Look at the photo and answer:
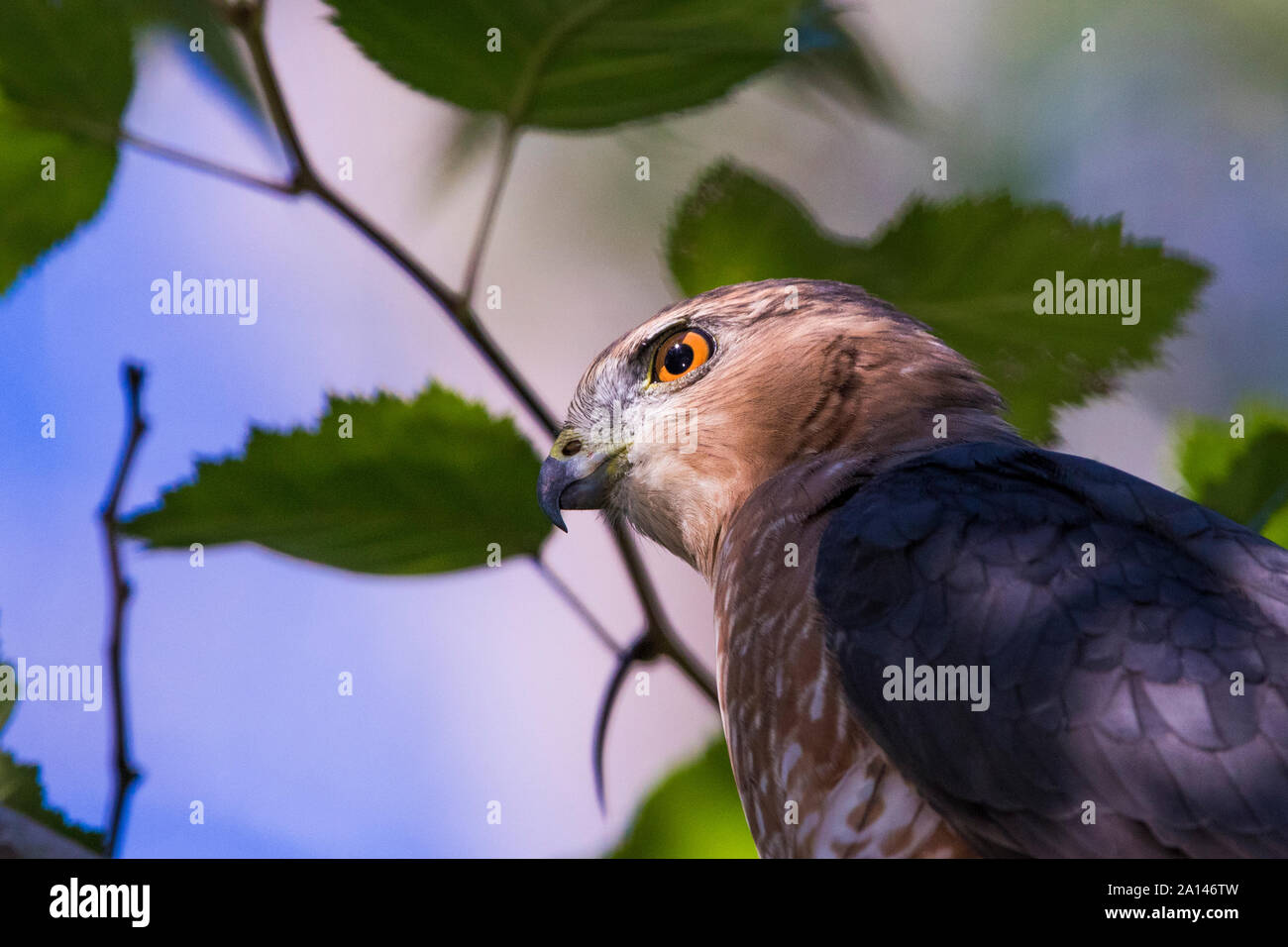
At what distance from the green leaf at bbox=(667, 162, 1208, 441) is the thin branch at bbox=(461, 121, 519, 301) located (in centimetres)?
33

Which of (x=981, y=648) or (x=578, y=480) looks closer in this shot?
(x=981, y=648)

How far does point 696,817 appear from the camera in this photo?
7.81ft

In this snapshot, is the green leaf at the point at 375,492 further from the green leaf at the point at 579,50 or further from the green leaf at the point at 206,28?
the green leaf at the point at 206,28

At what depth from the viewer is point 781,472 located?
8.60ft

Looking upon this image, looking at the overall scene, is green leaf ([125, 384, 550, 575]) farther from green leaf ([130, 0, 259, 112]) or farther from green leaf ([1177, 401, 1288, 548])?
green leaf ([1177, 401, 1288, 548])

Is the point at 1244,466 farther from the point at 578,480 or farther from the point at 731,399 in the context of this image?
the point at 578,480

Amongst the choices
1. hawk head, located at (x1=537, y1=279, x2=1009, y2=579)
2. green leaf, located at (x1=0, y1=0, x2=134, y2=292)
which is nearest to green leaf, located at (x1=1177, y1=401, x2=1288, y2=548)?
hawk head, located at (x1=537, y1=279, x2=1009, y2=579)

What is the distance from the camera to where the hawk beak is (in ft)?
9.17

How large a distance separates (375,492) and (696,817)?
37.2 inches

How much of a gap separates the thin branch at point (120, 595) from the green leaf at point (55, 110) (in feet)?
1.16

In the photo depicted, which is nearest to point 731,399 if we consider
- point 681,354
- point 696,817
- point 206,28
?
point 681,354

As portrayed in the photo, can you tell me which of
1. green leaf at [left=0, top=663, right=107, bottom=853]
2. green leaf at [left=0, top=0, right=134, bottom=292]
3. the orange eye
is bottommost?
green leaf at [left=0, top=663, right=107, bottom=853]

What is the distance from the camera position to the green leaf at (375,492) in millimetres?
2002
